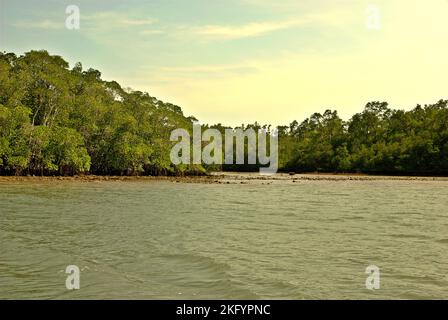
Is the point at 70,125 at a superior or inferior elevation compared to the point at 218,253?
superior

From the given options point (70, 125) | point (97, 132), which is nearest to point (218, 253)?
point (70, 125)

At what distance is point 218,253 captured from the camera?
15219 millimetres

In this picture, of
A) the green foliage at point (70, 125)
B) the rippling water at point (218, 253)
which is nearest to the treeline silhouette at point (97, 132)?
the green foliage at point (70, 125)

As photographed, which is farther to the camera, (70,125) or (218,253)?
(70,125)

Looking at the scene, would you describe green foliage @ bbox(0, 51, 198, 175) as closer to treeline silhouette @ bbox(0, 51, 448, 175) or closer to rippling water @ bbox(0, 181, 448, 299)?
treeline silhouette @ bbox(0, 51, 448, 175)

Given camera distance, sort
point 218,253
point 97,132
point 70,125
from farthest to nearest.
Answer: point 97,132
point 70,125
point 218,253

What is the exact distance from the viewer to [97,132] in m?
72.2

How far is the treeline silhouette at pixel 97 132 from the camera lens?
5788 cm

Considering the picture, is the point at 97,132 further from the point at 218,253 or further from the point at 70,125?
the point at 218,253

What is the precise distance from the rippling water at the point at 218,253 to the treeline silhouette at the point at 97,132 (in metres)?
32.2

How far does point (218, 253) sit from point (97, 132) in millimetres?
60481

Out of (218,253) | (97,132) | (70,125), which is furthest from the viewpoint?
(97,132)

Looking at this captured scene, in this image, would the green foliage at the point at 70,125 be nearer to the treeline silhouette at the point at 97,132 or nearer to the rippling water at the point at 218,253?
the treeline silhouette at the point at 97,132
